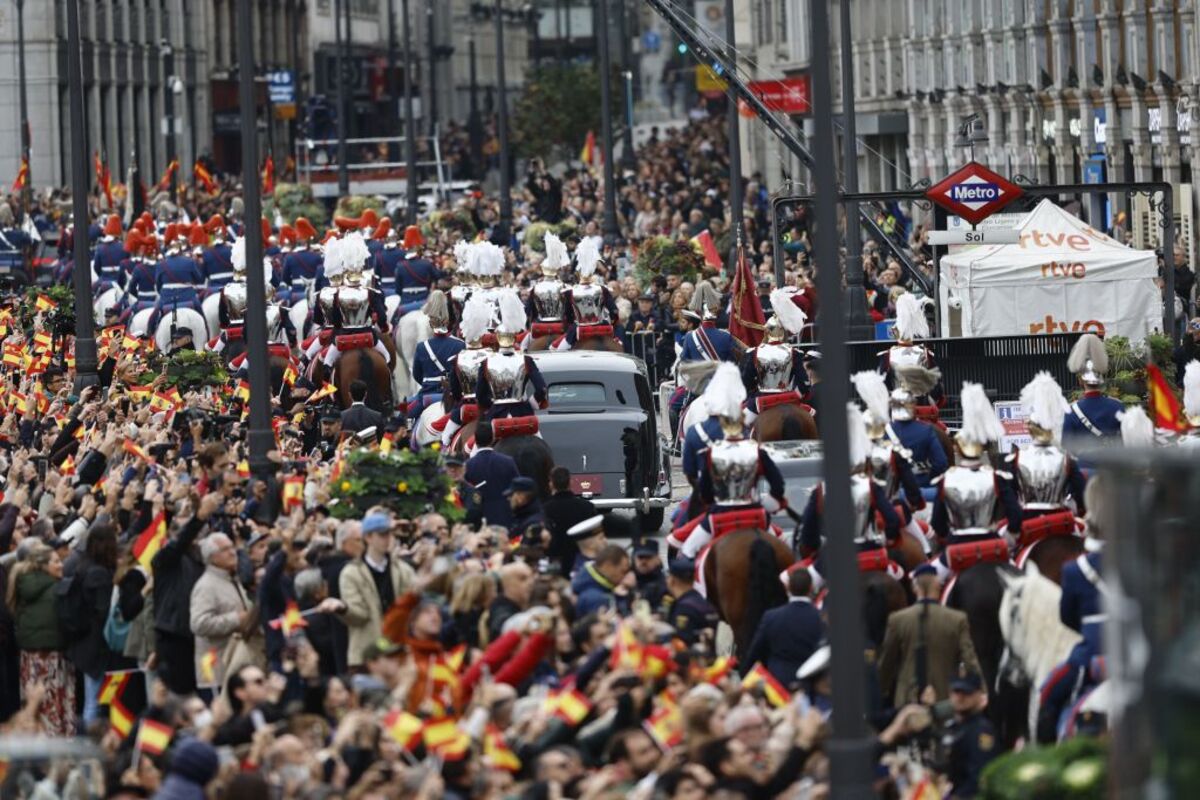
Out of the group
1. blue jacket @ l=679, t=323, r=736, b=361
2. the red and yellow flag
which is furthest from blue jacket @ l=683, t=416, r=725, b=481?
blue jacket @ l=679, t=323, r=736, b=361

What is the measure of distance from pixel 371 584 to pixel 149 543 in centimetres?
188

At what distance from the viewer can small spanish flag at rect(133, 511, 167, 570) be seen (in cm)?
1823

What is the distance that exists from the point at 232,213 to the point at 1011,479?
38.5 meters

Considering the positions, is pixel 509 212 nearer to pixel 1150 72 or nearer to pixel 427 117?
pixel 1150 72

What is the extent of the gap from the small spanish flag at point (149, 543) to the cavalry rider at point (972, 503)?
425 centimetres

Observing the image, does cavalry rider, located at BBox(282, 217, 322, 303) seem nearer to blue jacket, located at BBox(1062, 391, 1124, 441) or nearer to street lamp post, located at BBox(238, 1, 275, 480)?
street lamp post, located at BBox(238, 1, 275, 480)

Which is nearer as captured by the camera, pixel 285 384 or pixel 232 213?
pixel 285 384

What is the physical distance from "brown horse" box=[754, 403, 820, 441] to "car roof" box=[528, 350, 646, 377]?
2.70 metres

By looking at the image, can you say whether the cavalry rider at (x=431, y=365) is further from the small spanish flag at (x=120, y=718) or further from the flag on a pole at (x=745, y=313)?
the small spanish flag at (x=120, y=718)

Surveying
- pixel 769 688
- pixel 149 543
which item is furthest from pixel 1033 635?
pixel 149 543

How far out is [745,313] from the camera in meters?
29.0

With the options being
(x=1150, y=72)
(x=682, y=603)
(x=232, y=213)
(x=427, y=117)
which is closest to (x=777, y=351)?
(x=682, y=603)

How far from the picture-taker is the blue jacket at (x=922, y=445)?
853 inches

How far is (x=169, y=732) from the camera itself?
1391 centimetres
